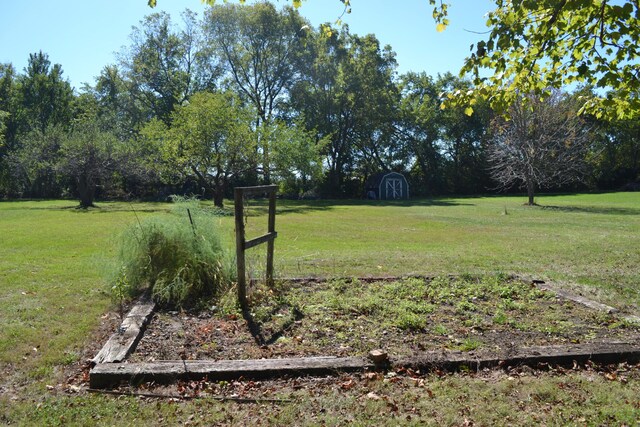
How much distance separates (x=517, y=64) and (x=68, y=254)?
10.0m

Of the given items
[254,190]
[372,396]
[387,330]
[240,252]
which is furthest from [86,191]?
[372,396]

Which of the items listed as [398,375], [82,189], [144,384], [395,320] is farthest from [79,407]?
[82,189]

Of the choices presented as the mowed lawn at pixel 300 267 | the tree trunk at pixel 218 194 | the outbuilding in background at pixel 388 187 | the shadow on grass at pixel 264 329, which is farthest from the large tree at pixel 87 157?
the shadow on grass at pixel 264 329

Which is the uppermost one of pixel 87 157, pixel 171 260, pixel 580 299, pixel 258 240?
pixel 87 157

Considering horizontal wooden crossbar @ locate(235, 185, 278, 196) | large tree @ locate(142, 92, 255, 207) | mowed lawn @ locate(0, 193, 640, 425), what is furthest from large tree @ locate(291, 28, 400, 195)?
horizontal wooden crossbar @ locate(235, 185, 278, 196)

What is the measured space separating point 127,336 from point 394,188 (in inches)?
1859

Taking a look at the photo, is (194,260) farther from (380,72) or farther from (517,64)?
(380,72)

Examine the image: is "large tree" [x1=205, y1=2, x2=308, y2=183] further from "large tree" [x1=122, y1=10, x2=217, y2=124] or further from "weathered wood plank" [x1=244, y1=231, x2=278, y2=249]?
"weathered wood plank" [x1=244, y1=231, x2=278, y2=249]

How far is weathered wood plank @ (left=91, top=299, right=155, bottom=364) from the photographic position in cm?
452

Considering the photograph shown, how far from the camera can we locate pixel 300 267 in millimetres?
9492

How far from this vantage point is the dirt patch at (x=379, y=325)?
4855 mm

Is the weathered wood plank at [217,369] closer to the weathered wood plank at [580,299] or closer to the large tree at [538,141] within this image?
the weathered wood plank at [580,299]

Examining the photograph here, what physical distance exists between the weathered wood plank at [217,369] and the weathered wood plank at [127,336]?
228 millimetres

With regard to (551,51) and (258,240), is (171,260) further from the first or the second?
(551,51)
